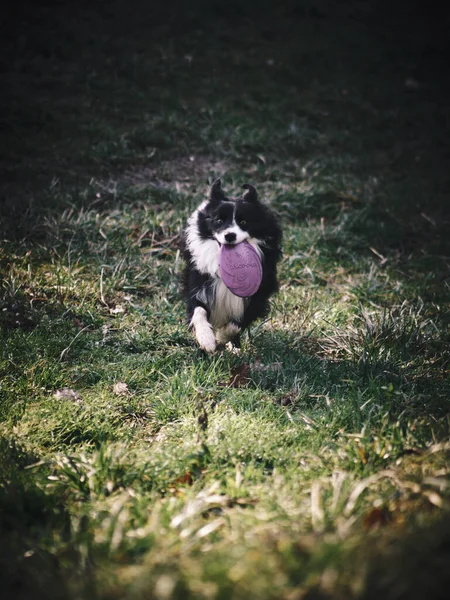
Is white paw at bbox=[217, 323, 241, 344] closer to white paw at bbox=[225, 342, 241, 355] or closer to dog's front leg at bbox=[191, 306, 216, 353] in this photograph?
white paw at bbox=[225, 342, 241, 355]

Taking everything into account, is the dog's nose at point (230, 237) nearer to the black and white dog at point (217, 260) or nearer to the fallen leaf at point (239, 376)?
the black and white dog at point (217, 260)

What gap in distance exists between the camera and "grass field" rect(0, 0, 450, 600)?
64.6 inches

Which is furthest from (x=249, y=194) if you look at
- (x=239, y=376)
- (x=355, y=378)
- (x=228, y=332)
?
(x=355, y=378)

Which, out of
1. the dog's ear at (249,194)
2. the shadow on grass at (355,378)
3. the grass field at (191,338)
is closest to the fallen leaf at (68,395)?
the grass field at (191,338)

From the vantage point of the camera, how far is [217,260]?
355 centimetres

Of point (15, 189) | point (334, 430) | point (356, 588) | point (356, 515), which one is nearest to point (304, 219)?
point (15, 189)

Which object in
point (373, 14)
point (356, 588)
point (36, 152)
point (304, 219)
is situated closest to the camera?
point (356, 588)

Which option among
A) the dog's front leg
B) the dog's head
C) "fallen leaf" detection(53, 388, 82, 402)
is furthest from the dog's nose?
"fallen leaf" detection(53, 388, 82, 402)

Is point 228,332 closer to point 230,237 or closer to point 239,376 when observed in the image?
point 239,376

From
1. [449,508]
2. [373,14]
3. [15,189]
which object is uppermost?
[373,14]

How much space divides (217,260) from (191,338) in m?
0.63

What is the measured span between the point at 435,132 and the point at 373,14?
14.9 feet

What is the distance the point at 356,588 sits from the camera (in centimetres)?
134

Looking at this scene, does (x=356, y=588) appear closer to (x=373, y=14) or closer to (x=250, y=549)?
(x=250, y=549)
